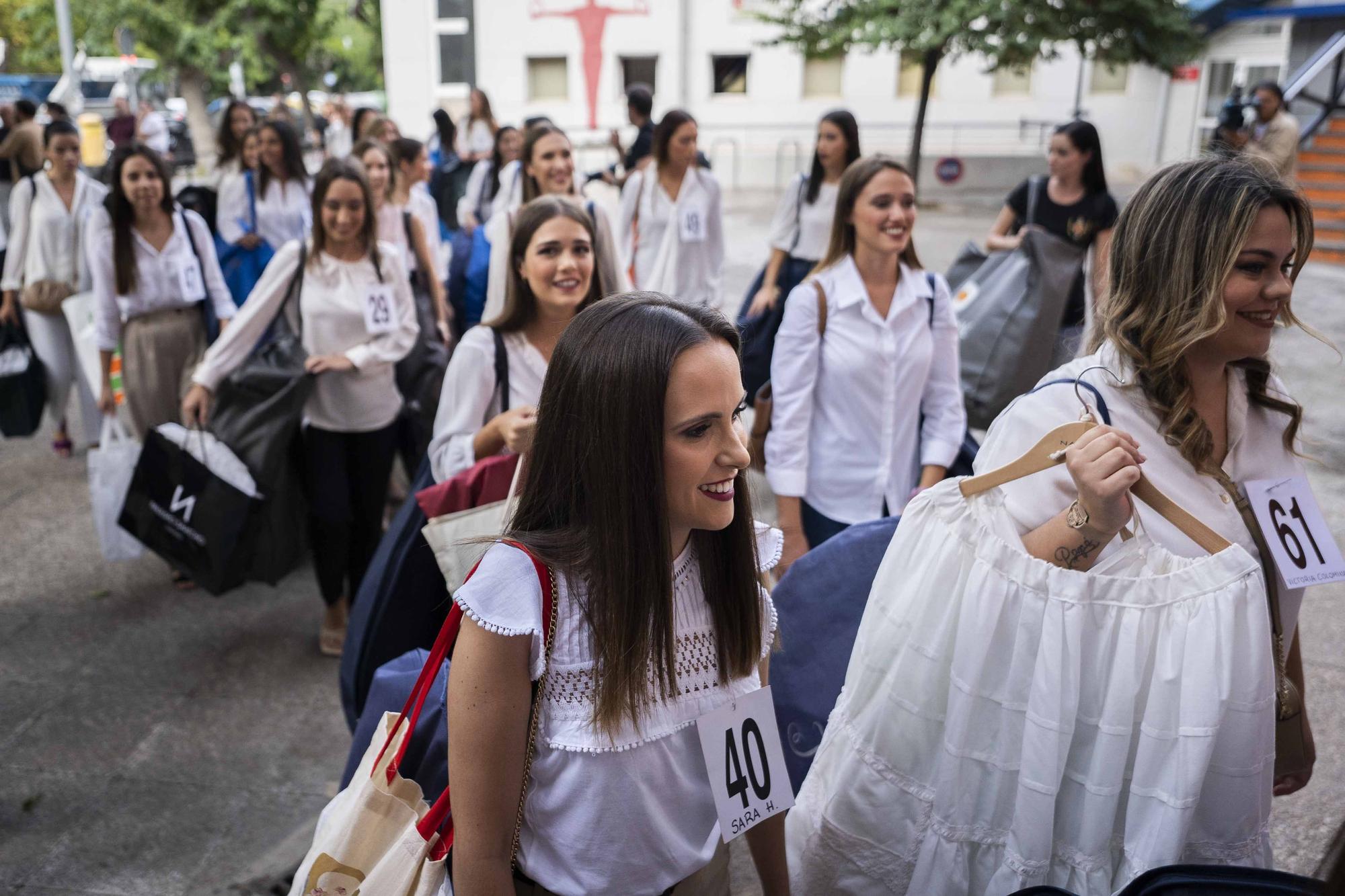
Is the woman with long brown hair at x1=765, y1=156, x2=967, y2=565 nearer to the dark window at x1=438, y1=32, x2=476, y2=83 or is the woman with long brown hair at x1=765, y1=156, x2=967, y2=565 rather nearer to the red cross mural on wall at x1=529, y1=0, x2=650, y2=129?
the red cross mural on wall at x1=529, y1=0, x2=650, y2=129

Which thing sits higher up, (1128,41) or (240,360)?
(1128,41)

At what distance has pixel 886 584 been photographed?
205cm

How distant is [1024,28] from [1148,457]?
1416 cm

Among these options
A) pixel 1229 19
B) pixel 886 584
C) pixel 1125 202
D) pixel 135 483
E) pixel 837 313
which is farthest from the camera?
pixel 1229 19

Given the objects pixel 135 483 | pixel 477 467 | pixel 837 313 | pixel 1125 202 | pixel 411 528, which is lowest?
pixel 135 483

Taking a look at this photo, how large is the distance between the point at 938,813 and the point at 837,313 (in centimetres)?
194

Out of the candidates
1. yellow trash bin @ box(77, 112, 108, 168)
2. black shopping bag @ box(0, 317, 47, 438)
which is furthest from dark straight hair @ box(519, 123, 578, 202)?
yellow trash bin @ box(77, 112, 108, 168)

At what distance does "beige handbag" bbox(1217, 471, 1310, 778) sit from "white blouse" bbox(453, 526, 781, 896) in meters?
1.03

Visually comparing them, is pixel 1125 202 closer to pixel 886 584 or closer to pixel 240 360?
pixel 886 584

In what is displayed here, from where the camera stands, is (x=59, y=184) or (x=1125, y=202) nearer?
(x=1125, y=202)

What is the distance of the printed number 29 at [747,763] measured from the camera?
5.87ft

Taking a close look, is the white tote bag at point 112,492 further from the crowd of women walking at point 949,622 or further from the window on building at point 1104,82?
the window on building at point 1104,82

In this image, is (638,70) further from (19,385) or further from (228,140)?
(19,385)

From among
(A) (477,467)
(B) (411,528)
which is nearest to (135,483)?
(B) (411,528)
